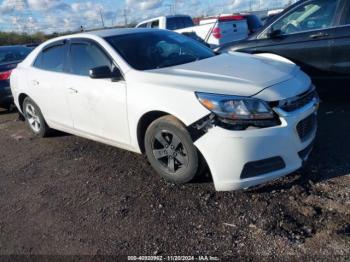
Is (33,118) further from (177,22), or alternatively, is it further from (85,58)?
(177,22)

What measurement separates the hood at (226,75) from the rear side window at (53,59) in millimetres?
1712

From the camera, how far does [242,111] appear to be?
3.49 m

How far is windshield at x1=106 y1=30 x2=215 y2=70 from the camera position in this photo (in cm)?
459

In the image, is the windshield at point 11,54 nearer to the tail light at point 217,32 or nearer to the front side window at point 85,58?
the front side window at point 85,58

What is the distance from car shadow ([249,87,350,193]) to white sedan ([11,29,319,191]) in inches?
11.8

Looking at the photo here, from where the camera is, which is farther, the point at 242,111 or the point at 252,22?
the point at 252,22

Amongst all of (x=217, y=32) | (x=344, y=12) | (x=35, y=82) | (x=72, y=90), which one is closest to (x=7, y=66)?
(x=35, y=82)

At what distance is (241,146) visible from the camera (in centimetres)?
344

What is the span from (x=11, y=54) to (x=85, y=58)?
5.33m

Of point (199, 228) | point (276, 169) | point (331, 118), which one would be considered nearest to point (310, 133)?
point (276, 169)

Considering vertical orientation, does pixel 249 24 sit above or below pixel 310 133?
below

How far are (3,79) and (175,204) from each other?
21.0 feet

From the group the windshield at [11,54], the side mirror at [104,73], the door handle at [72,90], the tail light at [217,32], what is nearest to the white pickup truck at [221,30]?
the tail light at [217,32]

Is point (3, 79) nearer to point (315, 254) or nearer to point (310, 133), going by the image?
point (310, 133)
